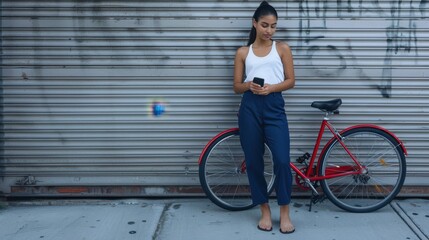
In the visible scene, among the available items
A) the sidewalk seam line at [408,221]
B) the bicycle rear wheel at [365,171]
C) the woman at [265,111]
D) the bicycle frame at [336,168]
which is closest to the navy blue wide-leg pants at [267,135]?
the woman at [265,111]

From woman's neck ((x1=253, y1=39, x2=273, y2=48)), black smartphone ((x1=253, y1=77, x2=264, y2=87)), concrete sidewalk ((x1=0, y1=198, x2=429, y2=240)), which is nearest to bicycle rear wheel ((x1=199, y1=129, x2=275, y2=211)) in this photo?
concrete sidewalk ((x1=0, y1=198, x2=429, y2=240))

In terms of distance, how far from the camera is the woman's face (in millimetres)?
4278

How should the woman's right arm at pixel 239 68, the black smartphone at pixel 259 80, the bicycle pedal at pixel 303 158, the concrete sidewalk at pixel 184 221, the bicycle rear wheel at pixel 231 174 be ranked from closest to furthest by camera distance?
1. the black smartphone at pixel 259 80
2. the concrete sidewalk at pixel 184 221
3. the woman's right arm at pixel 239 68
4. the bicycle pedal at pixel 303 158
5. the bicycle rear wheel at pixel 231 174

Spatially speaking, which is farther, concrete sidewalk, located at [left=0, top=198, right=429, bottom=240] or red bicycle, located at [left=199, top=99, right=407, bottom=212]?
red bicycle, located at [left=199, top=99, right=407, bottom=212]

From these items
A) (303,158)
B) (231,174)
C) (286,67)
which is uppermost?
(286,67)

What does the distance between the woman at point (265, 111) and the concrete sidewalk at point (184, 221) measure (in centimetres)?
30

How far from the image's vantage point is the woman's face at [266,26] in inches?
168

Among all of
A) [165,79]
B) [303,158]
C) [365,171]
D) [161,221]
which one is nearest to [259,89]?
[303,158]

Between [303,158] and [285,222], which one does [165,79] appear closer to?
[303,158]

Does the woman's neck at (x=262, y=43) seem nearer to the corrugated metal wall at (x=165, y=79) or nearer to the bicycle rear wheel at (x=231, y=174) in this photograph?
the corrugated metal wall at (x=165, y=79)

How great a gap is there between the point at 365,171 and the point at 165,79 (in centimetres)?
212

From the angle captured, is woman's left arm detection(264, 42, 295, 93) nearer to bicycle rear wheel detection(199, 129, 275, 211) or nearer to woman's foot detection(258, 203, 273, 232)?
bicycle rear wheel detection(199, 129, 275, 211)

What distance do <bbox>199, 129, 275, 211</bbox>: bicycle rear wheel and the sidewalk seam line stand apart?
4.04ft

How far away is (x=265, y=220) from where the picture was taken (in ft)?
14.8
